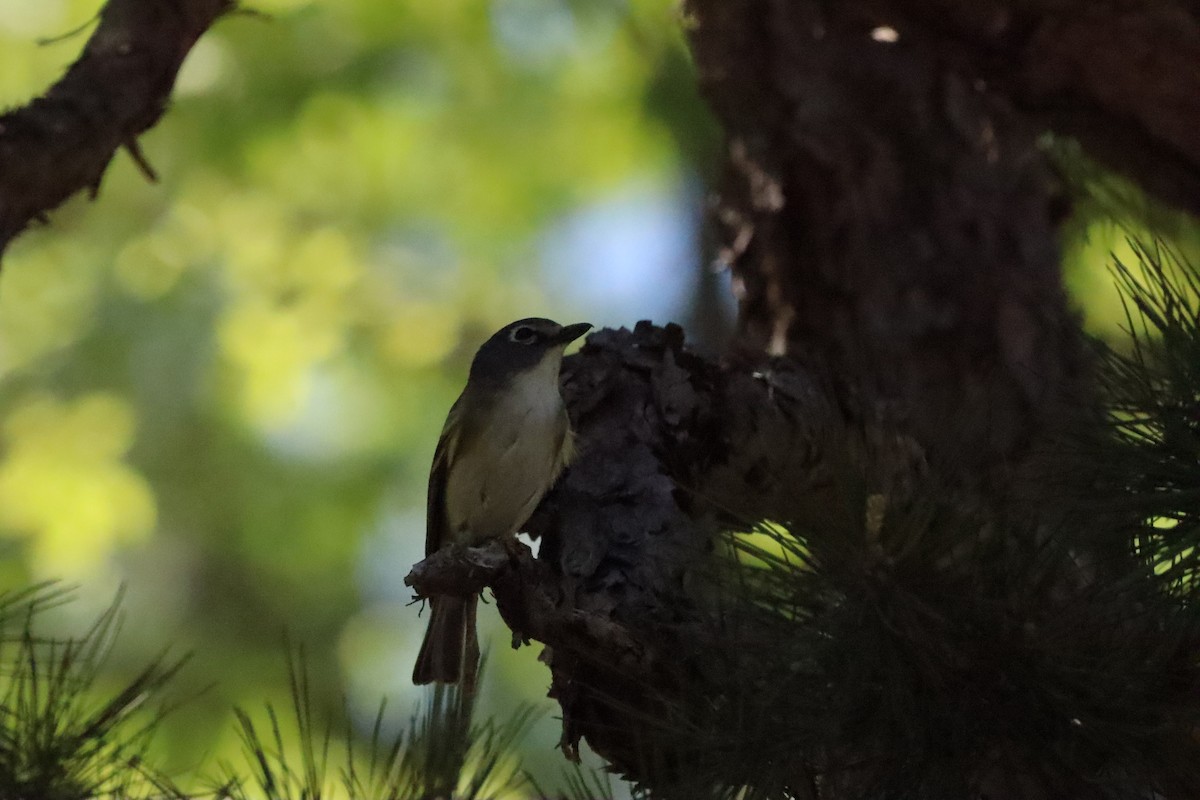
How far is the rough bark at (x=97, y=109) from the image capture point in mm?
2846

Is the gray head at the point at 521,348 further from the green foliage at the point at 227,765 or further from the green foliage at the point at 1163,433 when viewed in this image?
the green foliage at the point at 1163,433

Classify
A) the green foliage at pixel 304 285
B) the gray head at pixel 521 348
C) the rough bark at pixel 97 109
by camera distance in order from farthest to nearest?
the green foliage at pixel 304 285
the gray head at pixel 521 348
the rough bark at pixel 97 109

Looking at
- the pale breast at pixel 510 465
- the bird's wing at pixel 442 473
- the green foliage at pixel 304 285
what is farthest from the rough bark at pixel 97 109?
the green foliage at pixel 304 285

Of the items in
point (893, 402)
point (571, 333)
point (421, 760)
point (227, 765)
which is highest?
point (571, 333)

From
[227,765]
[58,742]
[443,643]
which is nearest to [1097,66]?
[443,643]

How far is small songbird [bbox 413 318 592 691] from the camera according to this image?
13.7ft

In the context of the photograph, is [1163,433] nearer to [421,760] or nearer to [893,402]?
[421,760]

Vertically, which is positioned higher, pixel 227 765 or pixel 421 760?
pixel 227 765

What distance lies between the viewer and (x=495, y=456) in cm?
435

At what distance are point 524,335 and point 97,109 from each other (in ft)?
6.52

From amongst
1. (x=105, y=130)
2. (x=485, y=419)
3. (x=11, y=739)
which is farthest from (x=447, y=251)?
(x=11, y=739)

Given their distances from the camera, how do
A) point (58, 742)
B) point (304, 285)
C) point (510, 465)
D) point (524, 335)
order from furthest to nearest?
point (304, 285) < point (524, 335) < point (510, 465) < point (58, 742)

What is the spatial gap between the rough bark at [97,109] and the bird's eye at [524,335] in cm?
163

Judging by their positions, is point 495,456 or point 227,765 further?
point 495,456
